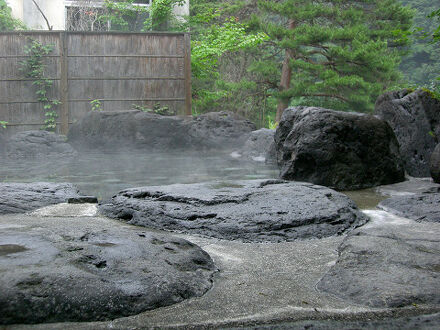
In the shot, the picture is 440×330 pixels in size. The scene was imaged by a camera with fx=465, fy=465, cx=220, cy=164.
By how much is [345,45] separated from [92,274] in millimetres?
13292

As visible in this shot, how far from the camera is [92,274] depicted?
6.48 feet

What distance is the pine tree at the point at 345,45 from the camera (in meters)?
13.0

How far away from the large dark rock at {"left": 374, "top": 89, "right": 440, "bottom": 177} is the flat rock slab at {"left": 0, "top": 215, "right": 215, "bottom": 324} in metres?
4.46

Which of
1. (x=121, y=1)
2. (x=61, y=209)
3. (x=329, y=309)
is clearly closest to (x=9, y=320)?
(x=329, y=309)

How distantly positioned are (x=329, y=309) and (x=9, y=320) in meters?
1.23

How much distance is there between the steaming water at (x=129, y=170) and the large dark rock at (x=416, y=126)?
6.05ft

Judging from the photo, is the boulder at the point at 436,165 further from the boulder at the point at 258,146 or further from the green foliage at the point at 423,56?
the green foliage at the point at 423,56

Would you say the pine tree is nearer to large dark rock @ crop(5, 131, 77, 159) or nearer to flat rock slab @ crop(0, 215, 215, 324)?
large dark rock @ crop(5, 131, 77, 159)

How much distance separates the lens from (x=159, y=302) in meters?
1.92

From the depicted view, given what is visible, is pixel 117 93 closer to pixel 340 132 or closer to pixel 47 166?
pixel 47 166

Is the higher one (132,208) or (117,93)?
(117,93)

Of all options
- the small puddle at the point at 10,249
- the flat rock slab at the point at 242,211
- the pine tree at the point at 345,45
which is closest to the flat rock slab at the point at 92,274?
the small puddle at the point at 10,249

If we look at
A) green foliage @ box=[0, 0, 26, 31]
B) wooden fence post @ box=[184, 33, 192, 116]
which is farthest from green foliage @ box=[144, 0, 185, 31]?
green foliage @ box=[0, 0, 26, 31]

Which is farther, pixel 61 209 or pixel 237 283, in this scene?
pixel 61 209
